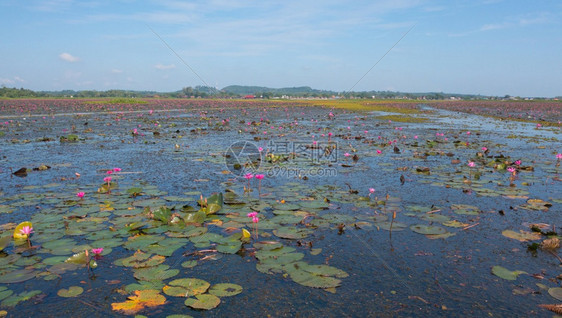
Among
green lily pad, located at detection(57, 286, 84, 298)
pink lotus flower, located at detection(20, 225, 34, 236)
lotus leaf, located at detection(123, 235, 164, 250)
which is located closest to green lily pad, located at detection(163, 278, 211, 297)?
green lily pad, located at detection(57, 286, 84, 298)

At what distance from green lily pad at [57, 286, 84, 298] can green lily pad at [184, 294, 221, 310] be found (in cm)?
89

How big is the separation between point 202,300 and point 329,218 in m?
2.21

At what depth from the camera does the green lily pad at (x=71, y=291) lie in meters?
2.72

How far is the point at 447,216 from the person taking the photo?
4.52 meters

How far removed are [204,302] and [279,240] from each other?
133 centimetres

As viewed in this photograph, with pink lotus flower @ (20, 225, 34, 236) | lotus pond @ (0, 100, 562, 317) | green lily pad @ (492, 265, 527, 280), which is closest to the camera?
lotus pond @ (0, 100, 562, 317)

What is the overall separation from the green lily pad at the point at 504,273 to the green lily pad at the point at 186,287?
2.55 meters

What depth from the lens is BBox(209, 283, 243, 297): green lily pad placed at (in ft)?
9.05

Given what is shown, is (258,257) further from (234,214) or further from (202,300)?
(234,214)

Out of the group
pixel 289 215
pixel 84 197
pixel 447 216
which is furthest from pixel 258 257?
pixel 84 197

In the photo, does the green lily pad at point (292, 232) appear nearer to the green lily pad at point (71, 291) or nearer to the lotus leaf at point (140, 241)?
the lotus leaf at point (140, 241)

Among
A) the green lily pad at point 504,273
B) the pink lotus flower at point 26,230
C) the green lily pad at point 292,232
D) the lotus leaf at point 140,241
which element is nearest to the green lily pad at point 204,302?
the lotus leaf at point 140,241

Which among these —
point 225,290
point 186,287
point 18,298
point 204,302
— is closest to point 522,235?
point 225,290

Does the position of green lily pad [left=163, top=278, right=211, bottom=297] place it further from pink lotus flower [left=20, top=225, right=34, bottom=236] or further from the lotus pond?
pink lotus flower [left=20, top=225, right=34, bottom=236]
